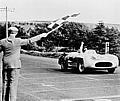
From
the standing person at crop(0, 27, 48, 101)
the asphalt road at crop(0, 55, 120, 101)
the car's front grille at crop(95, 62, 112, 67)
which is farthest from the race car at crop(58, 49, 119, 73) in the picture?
the standing person at crop(0, 27, 48, 101)

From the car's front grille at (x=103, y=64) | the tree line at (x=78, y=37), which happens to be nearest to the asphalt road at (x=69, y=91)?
the car's front grille at (x=103, y=64)

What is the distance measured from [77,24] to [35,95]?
1731 inches

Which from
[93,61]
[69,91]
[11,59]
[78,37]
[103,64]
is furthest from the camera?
[78,37]

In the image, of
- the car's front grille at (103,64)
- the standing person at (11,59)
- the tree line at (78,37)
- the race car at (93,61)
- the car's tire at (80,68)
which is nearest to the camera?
the standing person at (11,59)

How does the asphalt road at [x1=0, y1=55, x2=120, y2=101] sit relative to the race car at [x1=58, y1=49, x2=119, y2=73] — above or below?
below

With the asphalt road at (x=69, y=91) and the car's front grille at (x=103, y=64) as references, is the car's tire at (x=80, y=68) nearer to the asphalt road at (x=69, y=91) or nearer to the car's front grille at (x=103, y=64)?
the car's front grille at (x=103, y=64)

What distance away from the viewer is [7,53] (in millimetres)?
5492

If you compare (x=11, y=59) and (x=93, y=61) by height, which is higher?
(x=11, y=59)

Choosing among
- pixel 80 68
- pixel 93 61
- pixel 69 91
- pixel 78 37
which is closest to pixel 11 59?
pixel 69 91

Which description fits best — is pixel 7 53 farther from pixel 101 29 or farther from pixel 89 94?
pixel 101 29

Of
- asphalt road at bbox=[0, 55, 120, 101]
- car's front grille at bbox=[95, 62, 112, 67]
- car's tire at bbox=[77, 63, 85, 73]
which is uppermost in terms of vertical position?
car's front grille at bbox=[95, 62, 112, 67]

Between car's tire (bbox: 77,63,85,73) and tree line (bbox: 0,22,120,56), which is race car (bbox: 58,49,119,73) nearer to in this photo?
car's tire (bbox: 77,63,85,73)

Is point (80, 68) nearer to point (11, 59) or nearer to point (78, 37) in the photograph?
point (11, 59)

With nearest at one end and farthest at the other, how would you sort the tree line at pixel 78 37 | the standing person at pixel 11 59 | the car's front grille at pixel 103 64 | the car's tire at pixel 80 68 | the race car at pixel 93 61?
the standing person at pixel 11 59
the race car at pixel 93 61
the car's front grille at pixel 103 64
the car's tire at pixel 80 68
the tree line at pixel 78 37
